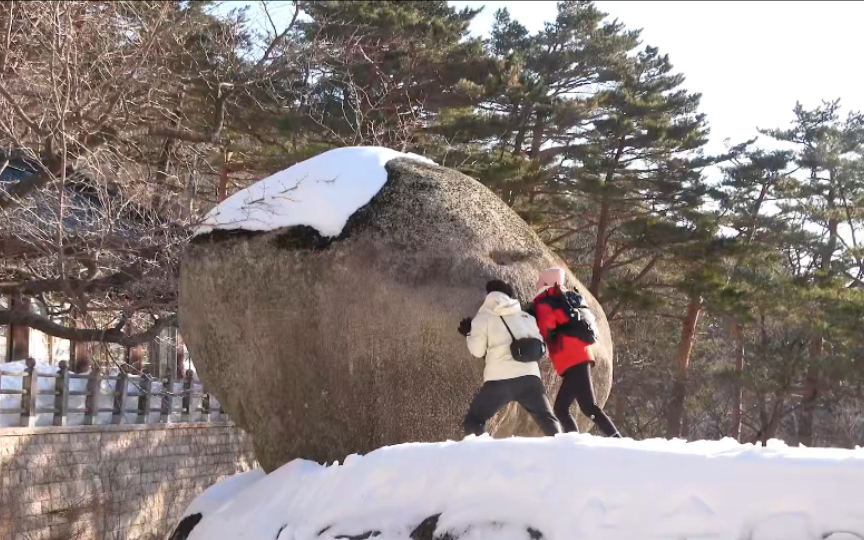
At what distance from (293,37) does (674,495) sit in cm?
739

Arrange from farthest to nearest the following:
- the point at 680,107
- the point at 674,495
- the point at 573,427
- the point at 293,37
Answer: the point at 680,107, the point at 293,37, the point at 573,427, the point at 674,495

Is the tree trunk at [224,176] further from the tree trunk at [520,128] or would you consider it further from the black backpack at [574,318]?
the black backpack at [574,318]

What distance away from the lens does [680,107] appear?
17.6m

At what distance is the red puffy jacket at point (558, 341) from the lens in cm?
578

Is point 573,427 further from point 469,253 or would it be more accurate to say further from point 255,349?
point 255,349

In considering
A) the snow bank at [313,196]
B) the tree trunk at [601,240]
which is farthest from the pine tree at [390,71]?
the snow bank at [313,196]

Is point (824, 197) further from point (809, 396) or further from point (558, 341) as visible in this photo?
point (558, 341)

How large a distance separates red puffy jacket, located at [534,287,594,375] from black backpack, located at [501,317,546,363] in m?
0.31

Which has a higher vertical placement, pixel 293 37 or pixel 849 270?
pixel 293 37

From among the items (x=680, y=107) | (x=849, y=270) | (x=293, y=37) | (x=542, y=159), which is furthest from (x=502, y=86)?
(x=849, y=270)

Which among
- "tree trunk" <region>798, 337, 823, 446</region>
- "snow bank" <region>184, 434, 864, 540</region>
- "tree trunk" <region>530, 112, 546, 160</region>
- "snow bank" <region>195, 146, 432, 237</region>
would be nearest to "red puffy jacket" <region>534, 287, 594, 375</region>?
"snow bank" <region>184, 434, 864, 540</region>

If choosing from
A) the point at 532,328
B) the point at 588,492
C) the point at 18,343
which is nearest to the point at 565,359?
the point at 532,328

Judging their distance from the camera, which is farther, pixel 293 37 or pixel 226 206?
pixel 293 37

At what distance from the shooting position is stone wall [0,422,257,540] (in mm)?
11094
